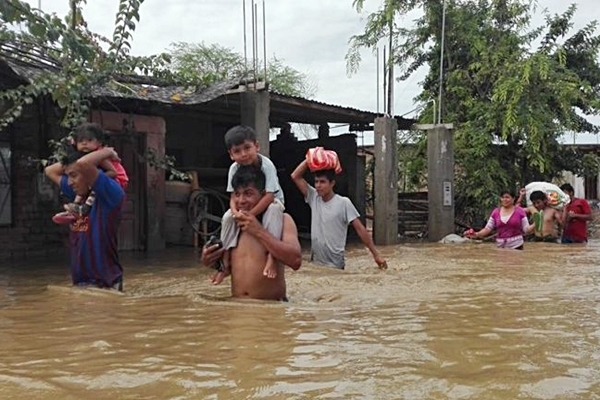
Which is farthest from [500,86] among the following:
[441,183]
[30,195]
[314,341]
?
[314,341]

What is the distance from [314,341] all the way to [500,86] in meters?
12.9

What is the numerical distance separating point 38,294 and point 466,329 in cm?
378

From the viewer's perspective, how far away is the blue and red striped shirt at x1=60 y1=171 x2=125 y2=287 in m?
5.23

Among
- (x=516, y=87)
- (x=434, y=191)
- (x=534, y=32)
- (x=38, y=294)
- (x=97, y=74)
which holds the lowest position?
(x=38, y=294)

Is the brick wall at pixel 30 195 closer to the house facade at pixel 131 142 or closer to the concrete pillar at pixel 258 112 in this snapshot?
the house facade at pixel 131 142

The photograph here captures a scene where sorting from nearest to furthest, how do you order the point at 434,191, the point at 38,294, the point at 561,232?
the point at 38,294 < the point at 561,232 < the point at 434,191

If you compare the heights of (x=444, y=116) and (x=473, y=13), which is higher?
(x=473, y=13)

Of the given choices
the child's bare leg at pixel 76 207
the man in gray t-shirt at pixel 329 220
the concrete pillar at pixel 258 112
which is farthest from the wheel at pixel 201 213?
the child's bare leg at pixel 76 207

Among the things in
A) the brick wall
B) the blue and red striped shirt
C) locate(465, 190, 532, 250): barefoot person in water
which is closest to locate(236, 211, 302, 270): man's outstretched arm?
the blue and red striped shirt

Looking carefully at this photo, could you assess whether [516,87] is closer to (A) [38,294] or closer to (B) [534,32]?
(B) [534,32]

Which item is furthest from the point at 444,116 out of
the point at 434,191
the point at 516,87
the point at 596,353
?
the point at 596,353

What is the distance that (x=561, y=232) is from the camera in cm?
1242

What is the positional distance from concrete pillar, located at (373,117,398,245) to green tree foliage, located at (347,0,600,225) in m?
3.69

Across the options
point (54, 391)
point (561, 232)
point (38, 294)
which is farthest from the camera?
point (561, 232)
